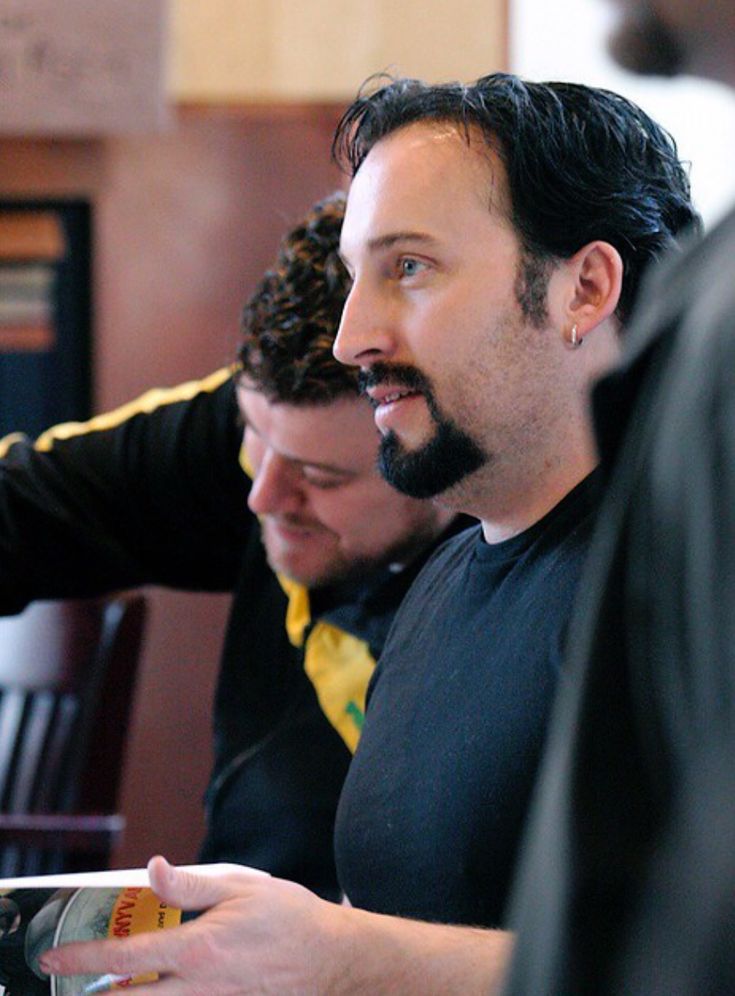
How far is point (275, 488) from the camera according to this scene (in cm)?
173

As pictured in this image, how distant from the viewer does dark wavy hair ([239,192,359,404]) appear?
1669 mm

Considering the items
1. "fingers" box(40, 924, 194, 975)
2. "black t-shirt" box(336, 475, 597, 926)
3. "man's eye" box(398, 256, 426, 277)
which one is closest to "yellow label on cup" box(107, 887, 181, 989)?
"fingers" box(40, 924, 194, 975)

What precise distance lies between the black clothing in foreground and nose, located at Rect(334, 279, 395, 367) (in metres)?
0.69

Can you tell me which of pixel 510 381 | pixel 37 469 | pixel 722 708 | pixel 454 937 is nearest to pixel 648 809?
pixel 722 708

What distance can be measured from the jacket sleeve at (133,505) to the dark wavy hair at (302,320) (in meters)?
0.23

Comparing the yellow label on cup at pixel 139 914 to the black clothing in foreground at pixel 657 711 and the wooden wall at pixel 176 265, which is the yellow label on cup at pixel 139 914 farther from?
the wooden wall at pixel 176 265

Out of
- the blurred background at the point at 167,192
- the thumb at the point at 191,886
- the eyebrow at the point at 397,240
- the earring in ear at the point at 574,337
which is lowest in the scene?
the thumb at the point at 191,886

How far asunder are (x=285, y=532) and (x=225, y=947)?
81cm

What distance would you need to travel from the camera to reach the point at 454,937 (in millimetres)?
1059

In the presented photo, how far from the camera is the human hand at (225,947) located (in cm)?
96

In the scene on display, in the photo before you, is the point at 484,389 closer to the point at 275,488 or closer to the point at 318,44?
the point at 275,488

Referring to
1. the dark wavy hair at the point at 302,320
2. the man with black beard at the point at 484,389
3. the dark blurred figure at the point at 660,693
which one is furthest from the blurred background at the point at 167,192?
the dark blurred figure at the point at 660,693

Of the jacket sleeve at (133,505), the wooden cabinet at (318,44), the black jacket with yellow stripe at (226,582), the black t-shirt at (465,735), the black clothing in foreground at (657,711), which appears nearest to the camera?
the black clothing in foreground at (657,711)

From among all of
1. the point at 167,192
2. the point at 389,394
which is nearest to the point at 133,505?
the point at 389,394
